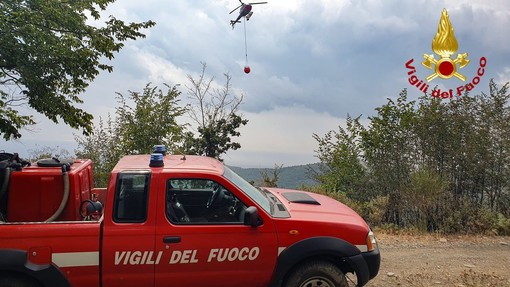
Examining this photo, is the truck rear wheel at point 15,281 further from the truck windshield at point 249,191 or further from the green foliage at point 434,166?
the green foliage at point 434,166

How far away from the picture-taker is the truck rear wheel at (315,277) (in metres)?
4.23

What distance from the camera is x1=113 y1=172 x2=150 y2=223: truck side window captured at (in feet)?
13.3

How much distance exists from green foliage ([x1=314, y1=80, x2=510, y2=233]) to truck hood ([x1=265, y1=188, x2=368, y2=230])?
4933mm

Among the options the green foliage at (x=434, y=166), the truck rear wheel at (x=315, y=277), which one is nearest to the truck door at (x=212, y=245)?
the truck rear wheel at (x=315, y=277)

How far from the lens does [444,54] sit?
1232 cm

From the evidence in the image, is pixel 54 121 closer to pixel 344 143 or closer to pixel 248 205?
pixel 344 143

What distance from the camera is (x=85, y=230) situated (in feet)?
12.8

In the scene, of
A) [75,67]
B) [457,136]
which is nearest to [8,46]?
[75,67]

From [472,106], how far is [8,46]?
12033mm

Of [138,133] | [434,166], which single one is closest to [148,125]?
[138,133]

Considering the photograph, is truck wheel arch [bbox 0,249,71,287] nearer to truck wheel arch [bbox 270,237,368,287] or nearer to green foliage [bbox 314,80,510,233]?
truck wheel arch [bbox 270,237,368,287]

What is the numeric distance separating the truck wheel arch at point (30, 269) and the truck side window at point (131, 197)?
699 millimetres

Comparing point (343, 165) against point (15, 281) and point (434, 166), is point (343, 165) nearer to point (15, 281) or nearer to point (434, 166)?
point (434, 166)

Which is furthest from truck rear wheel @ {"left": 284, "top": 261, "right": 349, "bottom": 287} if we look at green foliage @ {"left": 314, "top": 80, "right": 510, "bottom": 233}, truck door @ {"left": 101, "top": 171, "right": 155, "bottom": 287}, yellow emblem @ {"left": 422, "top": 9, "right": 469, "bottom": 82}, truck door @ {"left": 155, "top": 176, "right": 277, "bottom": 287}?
yellow emblem @ {"left": 422, "top": 9, "right": 469, "bottom": 82}
